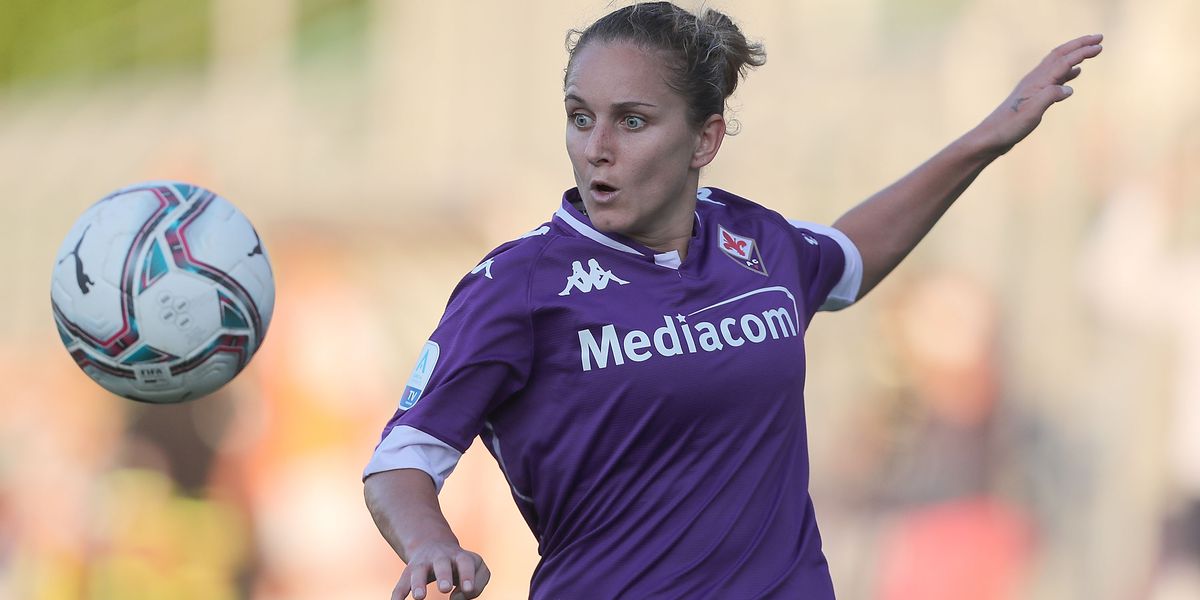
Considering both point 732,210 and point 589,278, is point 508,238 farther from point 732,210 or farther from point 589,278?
point 589,278

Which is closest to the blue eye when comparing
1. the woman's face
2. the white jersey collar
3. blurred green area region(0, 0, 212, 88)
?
the woman's face

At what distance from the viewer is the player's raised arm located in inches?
126

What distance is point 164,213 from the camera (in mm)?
3402

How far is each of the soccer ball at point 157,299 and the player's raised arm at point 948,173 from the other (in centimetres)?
143

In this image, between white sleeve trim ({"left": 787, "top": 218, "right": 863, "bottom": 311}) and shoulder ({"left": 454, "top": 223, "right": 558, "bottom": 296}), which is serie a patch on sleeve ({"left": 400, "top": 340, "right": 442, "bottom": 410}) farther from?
white sleeve trim ({"left": 787, "top": 218, "right": 863, "bottom": 311})

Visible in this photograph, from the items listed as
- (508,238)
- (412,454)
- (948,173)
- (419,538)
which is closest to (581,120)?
(412,454)

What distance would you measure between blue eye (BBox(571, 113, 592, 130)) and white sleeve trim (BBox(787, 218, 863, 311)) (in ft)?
2.34

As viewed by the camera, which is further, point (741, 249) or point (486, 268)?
point (741, 249)

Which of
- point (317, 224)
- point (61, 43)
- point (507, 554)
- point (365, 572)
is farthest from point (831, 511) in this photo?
Answer: point (61, 43)

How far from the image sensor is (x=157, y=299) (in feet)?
10.8

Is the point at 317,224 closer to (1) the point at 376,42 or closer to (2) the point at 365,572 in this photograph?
(1) the point at 376,42

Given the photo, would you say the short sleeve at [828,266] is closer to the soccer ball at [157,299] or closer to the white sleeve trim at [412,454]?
the white sleeve trim at [412,454]

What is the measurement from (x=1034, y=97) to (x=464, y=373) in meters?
1.54

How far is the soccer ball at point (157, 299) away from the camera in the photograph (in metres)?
3.26
